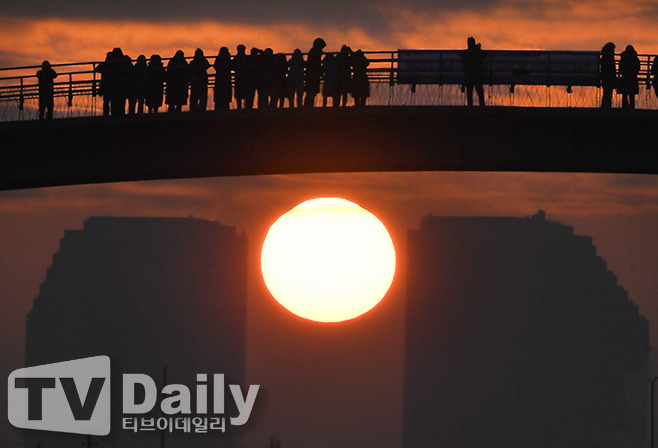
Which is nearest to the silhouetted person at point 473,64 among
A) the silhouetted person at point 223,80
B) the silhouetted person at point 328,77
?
the silhouetted person at point 328,77

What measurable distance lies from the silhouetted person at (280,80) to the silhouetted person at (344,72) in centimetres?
132

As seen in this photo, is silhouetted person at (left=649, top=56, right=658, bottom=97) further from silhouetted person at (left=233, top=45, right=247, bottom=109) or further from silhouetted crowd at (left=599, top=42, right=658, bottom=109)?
silhouetted person at (left=233, top=45, right=247, bottom=109)

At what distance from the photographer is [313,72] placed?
4088cm

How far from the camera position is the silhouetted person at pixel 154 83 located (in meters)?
41.2

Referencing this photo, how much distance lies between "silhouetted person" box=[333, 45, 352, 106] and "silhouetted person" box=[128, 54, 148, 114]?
4909 millimetres

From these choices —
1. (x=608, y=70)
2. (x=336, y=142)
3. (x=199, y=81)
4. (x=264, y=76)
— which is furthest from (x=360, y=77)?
(x=608, y=70)

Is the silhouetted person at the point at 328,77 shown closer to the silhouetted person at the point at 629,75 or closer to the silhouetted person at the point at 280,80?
the silhouetted person at the point at 280,80

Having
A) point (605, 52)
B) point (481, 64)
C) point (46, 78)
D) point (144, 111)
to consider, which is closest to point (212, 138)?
point (144, 111)

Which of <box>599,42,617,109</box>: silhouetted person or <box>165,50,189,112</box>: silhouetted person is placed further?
<box>165,50,189,112</box>: silhouetted person

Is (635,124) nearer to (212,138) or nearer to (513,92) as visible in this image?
(513,92)

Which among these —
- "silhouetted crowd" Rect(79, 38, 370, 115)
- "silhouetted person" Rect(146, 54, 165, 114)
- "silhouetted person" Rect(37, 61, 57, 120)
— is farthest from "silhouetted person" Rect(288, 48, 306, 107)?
"silhouetted person" Rect(37, 61, 57, 120)

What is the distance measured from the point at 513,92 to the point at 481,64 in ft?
5.48

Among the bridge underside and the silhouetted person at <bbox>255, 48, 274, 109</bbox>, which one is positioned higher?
the silhouetted person at <bbox>255, 48, 274, 109</bbox>

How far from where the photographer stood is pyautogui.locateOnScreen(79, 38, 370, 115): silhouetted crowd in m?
40.6
